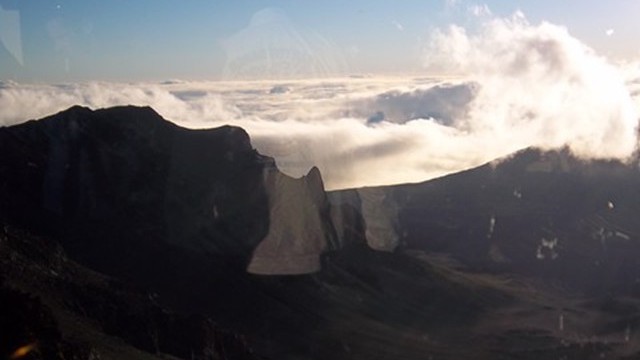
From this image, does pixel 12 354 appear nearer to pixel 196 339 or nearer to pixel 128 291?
pixel 196 339

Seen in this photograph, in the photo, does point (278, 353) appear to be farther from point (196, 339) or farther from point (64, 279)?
point (64, 279)

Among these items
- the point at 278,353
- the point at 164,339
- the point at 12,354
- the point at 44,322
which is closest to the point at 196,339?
the point at 164,339

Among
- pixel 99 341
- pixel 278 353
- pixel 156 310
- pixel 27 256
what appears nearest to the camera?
pixel 99 341

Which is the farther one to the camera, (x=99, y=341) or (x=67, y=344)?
(x=99, y=341)

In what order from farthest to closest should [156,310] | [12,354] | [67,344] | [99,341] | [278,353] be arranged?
[278,353] < [156,310] < [99,341] < [67,344] < [12,354]

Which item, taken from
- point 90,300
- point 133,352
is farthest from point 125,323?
point 133,352

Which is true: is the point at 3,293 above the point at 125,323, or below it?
above

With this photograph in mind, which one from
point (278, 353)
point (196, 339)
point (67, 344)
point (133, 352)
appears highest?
point (67, 344)

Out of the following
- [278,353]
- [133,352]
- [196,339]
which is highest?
[133,352]

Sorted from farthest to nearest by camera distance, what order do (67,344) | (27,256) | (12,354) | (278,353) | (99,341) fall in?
(278,353) → (27,256) → (99,341) → (67,344) → (12,354)
